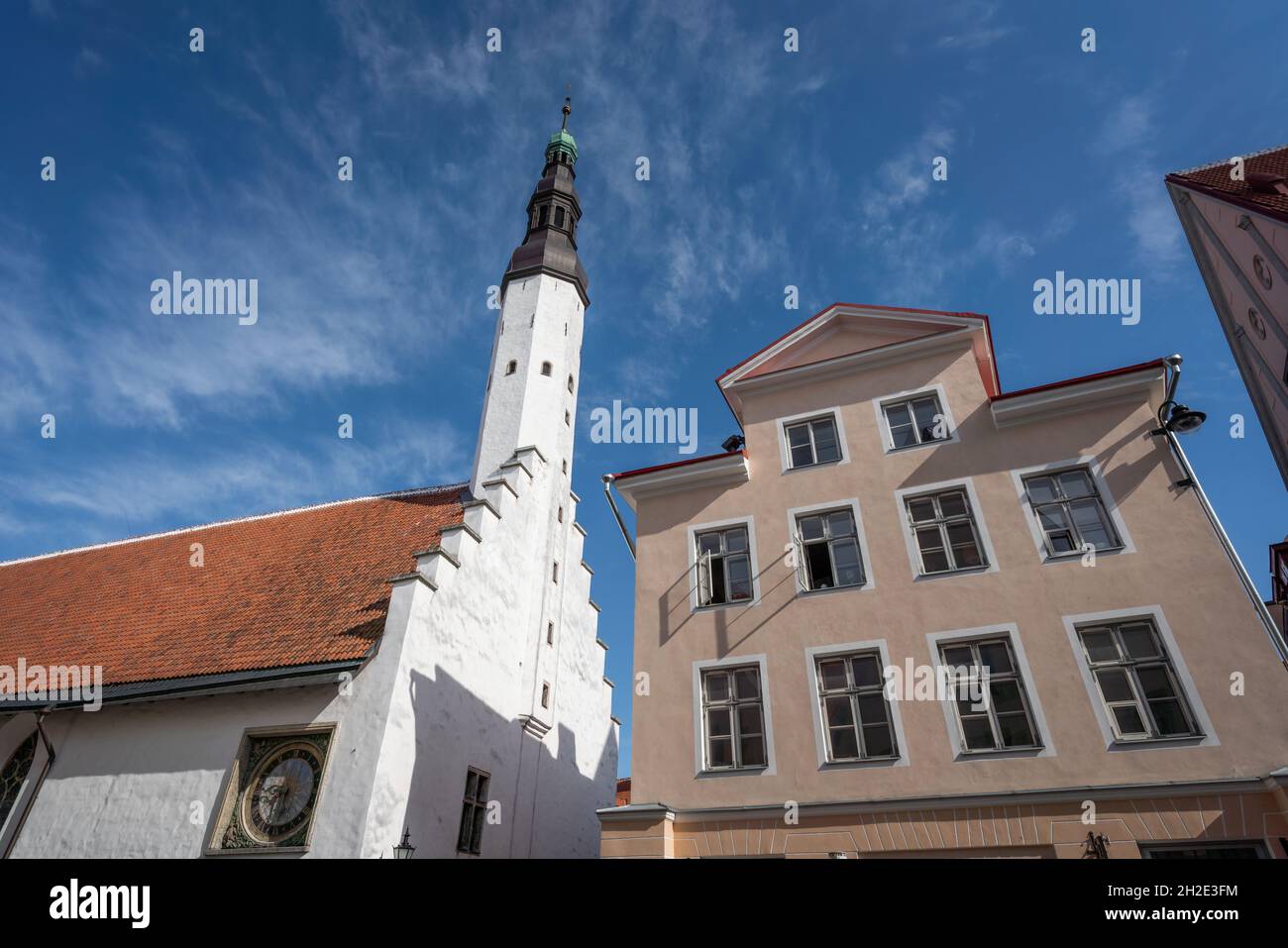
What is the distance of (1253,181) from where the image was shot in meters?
19.4

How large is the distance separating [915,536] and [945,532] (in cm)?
49

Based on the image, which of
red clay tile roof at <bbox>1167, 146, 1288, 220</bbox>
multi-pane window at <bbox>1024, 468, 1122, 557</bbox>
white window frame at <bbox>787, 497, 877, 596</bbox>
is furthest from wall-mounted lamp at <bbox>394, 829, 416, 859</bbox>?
red clay tile roof at <bbox>1167, 146, 1288, 220</bbox>

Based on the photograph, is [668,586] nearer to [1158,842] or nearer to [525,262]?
[1158,842]

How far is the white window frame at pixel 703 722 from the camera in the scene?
1070 cm

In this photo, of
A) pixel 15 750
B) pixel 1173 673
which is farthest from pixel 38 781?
pixel 1173 673

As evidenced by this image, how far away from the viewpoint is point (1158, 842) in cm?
855

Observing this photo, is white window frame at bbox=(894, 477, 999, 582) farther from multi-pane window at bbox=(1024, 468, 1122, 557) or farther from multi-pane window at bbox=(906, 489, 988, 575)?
multi-pane window at bbox=(1024, 468, 1122, 557)

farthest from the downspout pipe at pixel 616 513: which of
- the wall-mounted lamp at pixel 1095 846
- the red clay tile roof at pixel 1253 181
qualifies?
the red clay tile roof at pixel 1253 181

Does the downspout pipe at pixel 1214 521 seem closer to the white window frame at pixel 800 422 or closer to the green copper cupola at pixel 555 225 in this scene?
the white window frame at pixel 800 422

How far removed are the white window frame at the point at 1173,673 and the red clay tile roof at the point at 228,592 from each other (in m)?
12.5

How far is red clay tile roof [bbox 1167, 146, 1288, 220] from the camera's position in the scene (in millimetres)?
A: 18109

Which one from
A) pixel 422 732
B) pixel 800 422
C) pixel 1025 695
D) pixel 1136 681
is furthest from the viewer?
pixel 800 422

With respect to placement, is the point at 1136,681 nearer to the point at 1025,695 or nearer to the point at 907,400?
the point at 1025,695
